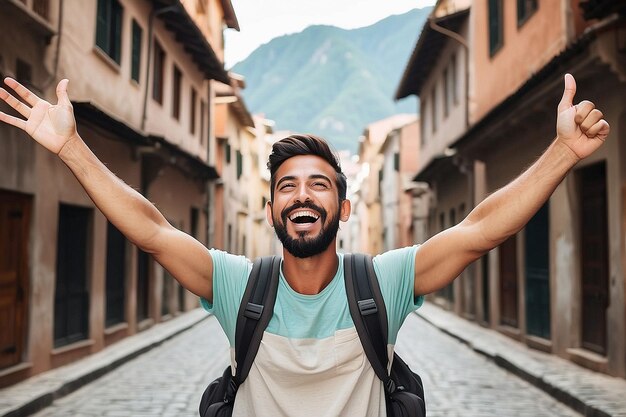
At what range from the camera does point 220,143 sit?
3002cm

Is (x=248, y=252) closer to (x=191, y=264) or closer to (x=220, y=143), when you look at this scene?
(x=220, y=143)

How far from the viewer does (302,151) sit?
261 centimetres

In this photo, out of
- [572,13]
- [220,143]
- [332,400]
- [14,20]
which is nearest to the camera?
[332,400]

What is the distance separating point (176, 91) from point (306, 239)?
1944 cm

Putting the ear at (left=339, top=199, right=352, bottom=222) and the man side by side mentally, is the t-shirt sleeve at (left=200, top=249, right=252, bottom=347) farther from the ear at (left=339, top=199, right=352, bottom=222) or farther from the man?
the ear at (left=339, top=199, right=352, bottom=222)

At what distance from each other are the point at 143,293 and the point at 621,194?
1131 centimetres

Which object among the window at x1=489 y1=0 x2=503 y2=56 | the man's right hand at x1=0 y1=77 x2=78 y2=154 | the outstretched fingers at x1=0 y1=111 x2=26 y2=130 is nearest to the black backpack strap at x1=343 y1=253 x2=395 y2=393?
the man's right hand at x1=0 y1=77 x2=78 y2=154

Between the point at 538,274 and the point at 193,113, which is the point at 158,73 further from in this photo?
the point at 538,274

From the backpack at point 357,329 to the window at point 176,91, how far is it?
18.7 meters

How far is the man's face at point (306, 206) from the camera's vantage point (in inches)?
98.7

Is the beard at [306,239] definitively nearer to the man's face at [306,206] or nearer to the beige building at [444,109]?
the man's face at [306,206]

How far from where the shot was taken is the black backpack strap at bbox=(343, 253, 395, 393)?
2424mm

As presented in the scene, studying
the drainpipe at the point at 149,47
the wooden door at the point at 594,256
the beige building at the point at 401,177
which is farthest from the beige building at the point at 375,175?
the wooden door at the point at 594,256

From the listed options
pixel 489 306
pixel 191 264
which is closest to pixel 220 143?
pixel 489 306
